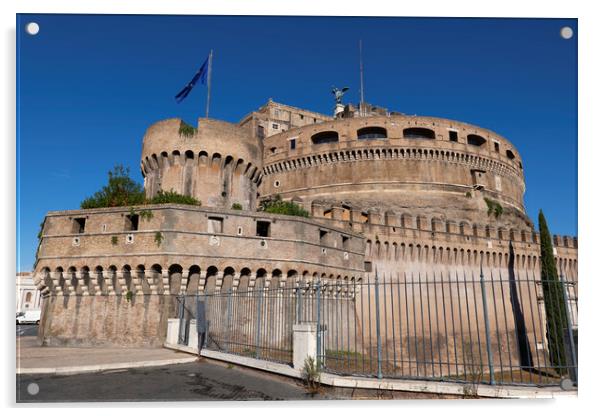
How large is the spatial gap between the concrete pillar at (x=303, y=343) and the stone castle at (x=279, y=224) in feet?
24.7

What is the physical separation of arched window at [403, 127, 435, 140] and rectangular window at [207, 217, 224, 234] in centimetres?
2537

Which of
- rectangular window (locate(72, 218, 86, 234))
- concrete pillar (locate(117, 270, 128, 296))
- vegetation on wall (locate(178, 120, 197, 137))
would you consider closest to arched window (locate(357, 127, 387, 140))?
vegetation on wall (locate(178, 120, 197, 137))

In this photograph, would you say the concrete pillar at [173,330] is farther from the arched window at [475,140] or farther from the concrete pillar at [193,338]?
the arched window at [475,140]

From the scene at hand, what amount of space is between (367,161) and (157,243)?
77.3 feet

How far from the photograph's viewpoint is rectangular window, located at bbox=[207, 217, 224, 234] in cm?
1569

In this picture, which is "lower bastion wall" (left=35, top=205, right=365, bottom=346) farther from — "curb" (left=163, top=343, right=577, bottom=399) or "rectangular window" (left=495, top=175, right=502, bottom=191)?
"rectangular window" (left=495, top=175, right=502, bottom=191)

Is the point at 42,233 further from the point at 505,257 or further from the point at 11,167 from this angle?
the point at 505,257

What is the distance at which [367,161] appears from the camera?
1395 inches

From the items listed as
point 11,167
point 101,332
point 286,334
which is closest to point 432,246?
point 286,334

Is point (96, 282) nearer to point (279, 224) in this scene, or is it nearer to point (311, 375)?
point (279, 224)

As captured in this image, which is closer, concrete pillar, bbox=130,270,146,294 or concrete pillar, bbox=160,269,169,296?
concrete pillar, bbox=160,269,169,296

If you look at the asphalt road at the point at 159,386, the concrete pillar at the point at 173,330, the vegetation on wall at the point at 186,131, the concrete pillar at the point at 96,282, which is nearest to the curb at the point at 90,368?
the asphalt road at the point at 159,386

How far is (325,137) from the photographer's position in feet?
127

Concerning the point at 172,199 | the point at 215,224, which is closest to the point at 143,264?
the point at 215,224
